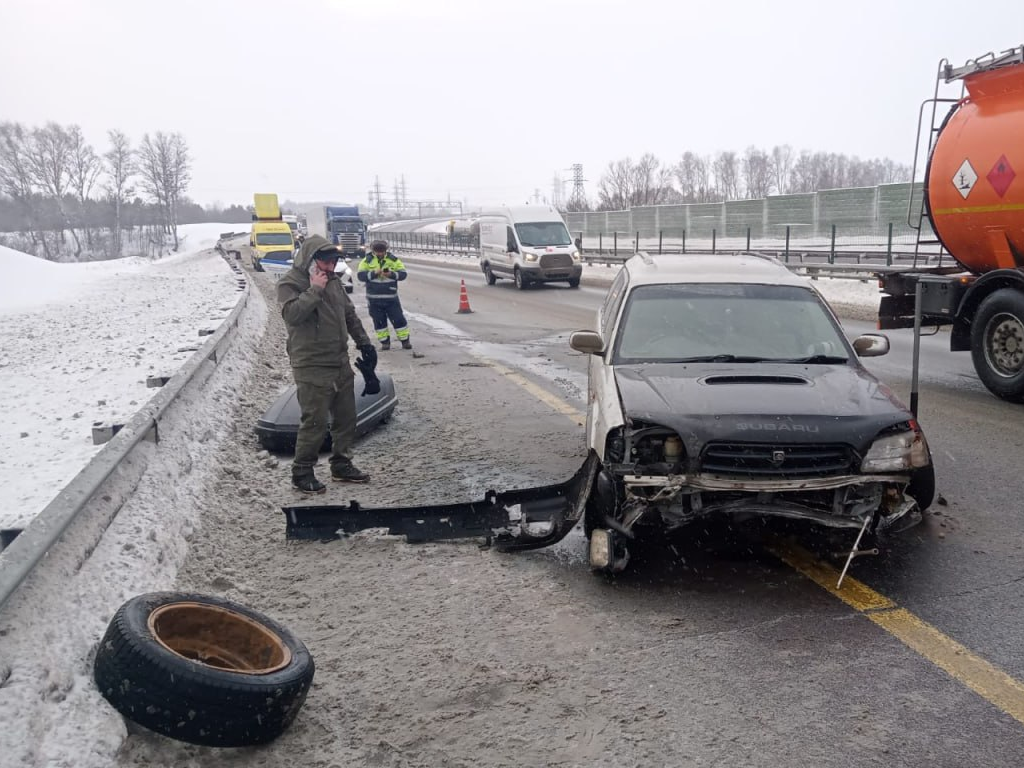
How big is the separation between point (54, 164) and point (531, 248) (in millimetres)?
79961

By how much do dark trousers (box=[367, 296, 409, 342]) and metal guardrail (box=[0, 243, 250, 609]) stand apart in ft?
20.4

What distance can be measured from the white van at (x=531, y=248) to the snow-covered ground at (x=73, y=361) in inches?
327

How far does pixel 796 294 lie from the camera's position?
5.71m

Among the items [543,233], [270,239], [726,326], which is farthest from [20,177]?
[726,326]

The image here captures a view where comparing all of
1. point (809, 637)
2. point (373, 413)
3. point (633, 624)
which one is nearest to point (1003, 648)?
point (809, 637)

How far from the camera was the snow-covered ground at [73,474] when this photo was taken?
2.67m

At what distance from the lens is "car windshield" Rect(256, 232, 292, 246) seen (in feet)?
113

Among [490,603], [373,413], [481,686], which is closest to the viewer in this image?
[481,686]

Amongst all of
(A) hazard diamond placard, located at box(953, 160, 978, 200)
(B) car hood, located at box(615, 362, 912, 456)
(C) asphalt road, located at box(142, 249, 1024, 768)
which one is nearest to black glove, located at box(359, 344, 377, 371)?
(C) asphalt road, located at box(142, 249, 1024, 768)

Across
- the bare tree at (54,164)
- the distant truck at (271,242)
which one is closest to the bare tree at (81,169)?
the bare tree at (54,164)

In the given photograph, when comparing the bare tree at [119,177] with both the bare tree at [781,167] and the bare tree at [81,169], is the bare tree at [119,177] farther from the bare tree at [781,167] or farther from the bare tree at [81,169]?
the bare tree at [781,167]

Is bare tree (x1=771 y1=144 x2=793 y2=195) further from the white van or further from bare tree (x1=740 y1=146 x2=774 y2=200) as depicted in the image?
the white van

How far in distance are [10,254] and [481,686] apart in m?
35.1

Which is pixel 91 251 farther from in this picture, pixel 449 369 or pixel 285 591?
pixel 285 591
